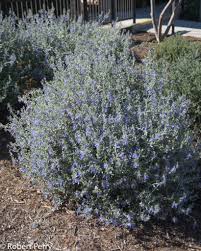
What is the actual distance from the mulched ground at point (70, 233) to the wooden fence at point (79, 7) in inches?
224

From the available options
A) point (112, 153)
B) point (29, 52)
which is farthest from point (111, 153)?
point (29, 52)

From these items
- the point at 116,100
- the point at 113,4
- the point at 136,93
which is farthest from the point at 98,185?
the point at 113,4

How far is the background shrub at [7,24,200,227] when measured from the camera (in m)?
3.29

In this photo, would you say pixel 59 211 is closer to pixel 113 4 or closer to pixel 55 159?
pixel 55 159

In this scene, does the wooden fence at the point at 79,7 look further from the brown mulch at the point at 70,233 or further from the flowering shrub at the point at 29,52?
the brown mulch at the point at 70,233

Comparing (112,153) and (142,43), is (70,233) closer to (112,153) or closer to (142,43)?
(112,153)

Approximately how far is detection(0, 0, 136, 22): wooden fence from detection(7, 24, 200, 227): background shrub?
5298mm

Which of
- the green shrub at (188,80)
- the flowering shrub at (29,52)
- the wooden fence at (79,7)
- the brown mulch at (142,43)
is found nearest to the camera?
the green shrub at (188,80)

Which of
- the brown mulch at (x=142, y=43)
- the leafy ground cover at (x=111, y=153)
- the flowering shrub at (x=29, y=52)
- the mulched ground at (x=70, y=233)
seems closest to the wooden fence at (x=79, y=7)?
the brown mulch at (x=142, y=43)

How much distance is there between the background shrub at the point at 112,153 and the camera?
3293mm

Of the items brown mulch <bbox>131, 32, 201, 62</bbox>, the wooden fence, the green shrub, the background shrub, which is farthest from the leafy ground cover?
the wooden fence

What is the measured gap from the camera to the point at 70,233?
3.45 m

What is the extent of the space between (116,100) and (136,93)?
427 millimetres

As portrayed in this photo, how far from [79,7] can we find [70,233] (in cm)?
830
